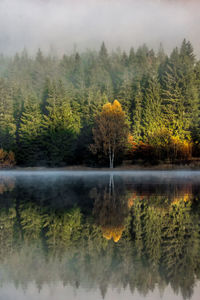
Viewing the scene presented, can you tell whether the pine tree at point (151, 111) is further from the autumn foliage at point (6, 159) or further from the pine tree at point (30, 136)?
the autumn foliage at point (6, 159)

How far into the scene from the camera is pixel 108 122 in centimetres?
4647

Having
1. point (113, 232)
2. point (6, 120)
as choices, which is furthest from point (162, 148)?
point (113, 232)

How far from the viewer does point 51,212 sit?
1012 centimetres

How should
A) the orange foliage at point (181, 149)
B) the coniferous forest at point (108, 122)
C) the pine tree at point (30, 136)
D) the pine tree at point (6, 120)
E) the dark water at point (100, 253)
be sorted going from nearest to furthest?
1. the dark water at point (100, 253)
2. the coniferous forest at point (108, 122)
3. the orange foliage at point (181, 149)
4. the pine tree at point (30, 136)
5. the pine tree at point (6, 120)

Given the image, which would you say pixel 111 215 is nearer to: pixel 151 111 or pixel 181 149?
pixel 181 149

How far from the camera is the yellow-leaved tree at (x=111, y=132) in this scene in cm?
4634

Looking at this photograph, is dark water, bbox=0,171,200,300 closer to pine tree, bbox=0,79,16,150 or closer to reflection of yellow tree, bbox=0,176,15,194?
reflection of yellow tree, bbox=0,176,15,194

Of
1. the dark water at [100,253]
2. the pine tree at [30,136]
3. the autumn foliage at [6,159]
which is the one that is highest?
the pine tree at [30,136]

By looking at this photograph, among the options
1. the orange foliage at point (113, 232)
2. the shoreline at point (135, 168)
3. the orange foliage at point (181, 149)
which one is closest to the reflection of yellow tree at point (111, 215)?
the orange foliage at point (113, 232)

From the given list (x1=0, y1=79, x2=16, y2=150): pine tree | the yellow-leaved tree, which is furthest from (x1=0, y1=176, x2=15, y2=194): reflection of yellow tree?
(x1=0, y1=79, x2=16, y2=150): pine tree

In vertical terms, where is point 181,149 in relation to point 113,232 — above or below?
above

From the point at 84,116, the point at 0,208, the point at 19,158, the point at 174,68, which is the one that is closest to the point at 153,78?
the point at 174,68

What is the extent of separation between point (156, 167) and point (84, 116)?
46.8ft

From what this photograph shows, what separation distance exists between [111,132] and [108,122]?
138 centimetres
